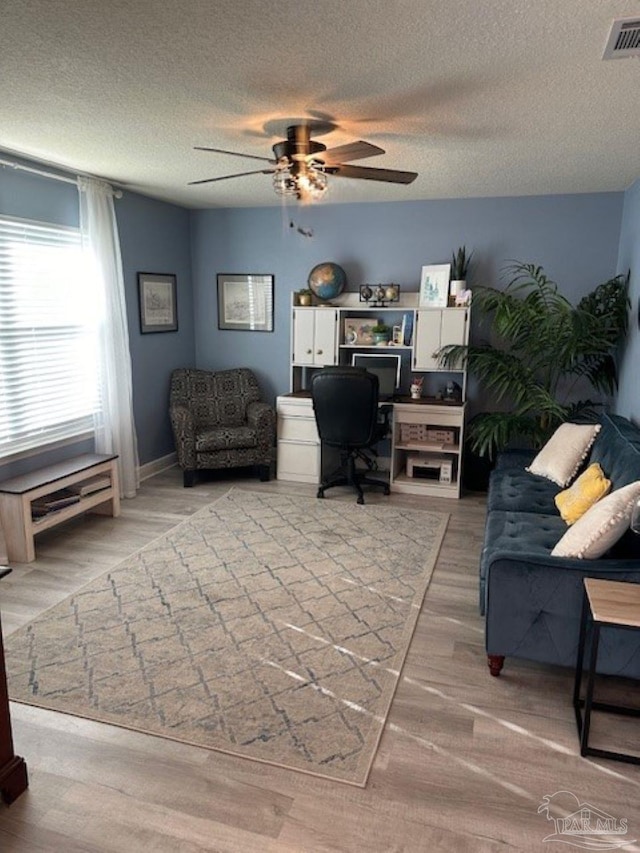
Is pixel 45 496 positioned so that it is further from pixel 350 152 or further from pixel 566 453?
pixel 566 453

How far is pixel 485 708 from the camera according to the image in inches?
87.6

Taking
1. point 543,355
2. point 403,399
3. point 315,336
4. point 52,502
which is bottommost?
point 52,502

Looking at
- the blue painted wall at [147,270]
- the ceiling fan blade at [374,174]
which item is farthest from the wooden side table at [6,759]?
the ceiling fan blade at [374,174]

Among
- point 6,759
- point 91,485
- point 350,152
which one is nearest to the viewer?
point 6,759

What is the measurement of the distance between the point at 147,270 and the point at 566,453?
3738 mm

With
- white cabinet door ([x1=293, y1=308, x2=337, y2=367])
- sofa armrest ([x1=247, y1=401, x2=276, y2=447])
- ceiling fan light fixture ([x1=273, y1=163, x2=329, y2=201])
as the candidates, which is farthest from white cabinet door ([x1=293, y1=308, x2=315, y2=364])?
ceiling fan light fixture ([x1=273, y1=163, x2=329, y2=201])

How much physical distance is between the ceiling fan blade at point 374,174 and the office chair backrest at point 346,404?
4.94ft

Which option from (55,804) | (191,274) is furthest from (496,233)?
(55,804)

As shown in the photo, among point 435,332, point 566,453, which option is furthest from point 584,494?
point 435,332

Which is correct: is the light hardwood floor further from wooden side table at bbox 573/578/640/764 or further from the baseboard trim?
the baseboard trim

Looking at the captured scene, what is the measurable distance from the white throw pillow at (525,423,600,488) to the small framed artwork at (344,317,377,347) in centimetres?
195

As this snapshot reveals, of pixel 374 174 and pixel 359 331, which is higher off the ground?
pixel 374 174

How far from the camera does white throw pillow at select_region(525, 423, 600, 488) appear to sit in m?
3.45

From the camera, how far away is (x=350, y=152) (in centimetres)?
277
